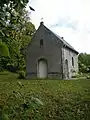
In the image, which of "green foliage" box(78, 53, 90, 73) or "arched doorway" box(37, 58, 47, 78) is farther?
"green foliage" box(78, 53, 90, 73)

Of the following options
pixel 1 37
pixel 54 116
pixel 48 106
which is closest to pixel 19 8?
pixel 1 37

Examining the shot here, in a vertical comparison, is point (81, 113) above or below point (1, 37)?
below

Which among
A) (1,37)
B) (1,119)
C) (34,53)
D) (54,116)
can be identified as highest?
(34,53)

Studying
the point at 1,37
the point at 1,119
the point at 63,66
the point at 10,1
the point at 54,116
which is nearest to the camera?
the point at 1,119

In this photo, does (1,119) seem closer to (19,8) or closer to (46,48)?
(19,8)

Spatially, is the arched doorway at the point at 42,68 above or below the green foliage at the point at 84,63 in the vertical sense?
below

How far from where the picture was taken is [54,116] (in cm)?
984

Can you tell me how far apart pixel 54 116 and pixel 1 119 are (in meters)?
8.63

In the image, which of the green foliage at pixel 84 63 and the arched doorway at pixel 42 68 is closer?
the arched doorway at pixel 42 68

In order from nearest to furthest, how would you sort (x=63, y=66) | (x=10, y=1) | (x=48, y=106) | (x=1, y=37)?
(x=1, y=37)
(x=10, y=1)
(x=48, y=106)
(x=63, y=66)

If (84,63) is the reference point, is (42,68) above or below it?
below

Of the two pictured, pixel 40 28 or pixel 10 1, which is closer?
pixel 10 1

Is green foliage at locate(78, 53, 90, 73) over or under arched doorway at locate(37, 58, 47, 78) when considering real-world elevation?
over

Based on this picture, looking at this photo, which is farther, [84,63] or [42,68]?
[84,63]
